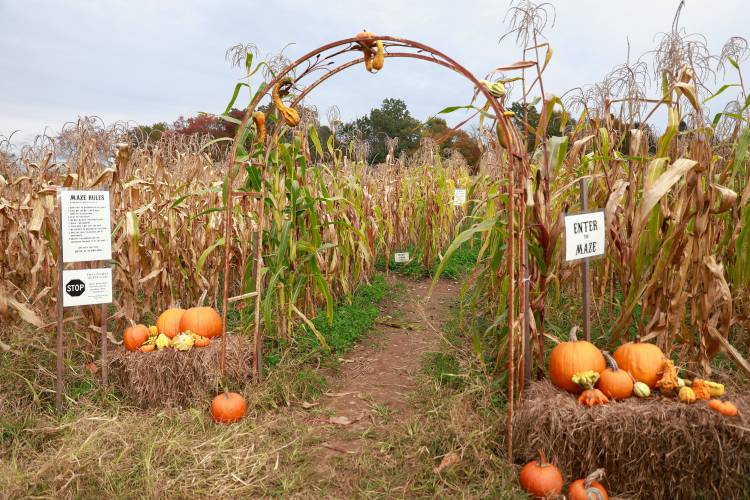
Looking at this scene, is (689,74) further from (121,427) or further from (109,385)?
(109,385)

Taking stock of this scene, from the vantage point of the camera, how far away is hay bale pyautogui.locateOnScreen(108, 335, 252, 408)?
128 inches

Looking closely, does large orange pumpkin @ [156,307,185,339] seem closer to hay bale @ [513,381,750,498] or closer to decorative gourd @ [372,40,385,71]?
decorative gourd @ [372,40,385,71]

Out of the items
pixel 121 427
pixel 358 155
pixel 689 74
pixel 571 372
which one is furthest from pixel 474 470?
pixel 358 155

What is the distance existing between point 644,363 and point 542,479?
0.86 meters

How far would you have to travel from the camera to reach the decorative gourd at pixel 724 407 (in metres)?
2.24

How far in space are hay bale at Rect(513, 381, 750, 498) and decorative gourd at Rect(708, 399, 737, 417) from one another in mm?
24

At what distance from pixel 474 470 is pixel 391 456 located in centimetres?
50

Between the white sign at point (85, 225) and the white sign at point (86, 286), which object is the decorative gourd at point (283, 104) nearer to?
the white sign at point (85, 225)

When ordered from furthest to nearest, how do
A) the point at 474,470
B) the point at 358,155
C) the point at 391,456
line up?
the point at 358,155 → the point at 391,456 → the point at 474,470

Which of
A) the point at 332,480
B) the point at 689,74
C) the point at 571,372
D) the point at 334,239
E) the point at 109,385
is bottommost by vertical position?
the point at 332,480

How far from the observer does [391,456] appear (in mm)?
2791

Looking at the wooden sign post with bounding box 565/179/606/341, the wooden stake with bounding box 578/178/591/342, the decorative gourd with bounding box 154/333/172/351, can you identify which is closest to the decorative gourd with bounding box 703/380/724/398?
the wooden stake with bounding box 578/178/591/342

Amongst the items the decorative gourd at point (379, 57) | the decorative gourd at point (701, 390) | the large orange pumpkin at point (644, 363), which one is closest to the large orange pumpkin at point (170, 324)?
the decorative gourd at point (379, 57)

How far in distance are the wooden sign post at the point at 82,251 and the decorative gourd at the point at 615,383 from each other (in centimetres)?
329
